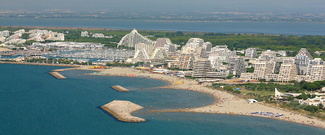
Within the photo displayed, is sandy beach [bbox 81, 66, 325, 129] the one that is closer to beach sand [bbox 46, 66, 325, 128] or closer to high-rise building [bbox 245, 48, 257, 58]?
beach sand [bbox 46, 66, 325, 128]

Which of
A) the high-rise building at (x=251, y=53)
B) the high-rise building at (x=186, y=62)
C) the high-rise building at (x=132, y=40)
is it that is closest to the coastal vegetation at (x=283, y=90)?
the high-rise building at (x=186, y=62)

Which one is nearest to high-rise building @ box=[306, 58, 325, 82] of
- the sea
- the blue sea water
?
the blue sea water

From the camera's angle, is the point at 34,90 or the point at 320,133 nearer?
the point at 320,133

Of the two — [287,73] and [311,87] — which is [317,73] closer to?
[287,73]

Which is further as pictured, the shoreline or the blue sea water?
the shoreline

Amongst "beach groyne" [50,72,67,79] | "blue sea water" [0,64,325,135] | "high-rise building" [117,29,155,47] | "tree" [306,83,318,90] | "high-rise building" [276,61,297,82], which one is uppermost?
"high-rise building" [117,29,155,47]

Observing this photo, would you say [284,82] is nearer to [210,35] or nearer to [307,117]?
[307,117]

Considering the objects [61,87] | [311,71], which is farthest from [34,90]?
[311,71]
